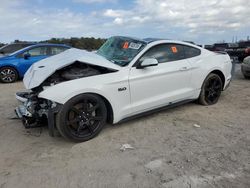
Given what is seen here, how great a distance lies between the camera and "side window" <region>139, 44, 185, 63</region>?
15.3 ft

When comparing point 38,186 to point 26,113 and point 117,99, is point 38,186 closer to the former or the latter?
point 26,113

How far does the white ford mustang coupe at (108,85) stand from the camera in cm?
378

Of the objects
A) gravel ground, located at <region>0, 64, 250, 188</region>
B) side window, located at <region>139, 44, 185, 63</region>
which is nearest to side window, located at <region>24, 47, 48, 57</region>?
gravel ground, located at <region>0, 64, 250, 188</region>

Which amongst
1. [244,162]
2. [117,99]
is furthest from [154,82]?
[244,162]

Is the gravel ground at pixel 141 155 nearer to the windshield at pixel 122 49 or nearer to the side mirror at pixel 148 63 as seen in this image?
the side mirror at pixel 148 63

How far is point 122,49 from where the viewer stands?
4852 millimetres

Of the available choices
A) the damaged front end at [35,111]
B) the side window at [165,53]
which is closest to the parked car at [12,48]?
the damaged front end at [35,111]

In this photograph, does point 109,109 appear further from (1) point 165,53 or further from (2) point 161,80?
(1) point 165,53

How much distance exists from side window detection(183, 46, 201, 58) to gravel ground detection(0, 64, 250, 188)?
4.01 feet

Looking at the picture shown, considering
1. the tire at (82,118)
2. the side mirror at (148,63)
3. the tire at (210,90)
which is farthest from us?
the tire at (210,90)

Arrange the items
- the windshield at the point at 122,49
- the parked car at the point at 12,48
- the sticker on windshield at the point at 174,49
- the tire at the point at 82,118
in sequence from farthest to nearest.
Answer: the parked car at the point at 12,48
the sticker on windshield at the point at 174,49
the windshield at the point at 122,49
the tire at the point at 82,118

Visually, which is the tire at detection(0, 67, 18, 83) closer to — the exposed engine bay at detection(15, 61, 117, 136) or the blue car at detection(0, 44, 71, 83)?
the blue car at detection(0, 44, 71, 83)

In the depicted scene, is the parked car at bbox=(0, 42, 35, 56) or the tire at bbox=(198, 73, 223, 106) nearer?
the tire at bbox=(198, 73, 223, 106)

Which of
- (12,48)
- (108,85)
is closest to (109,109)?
(108,85)
